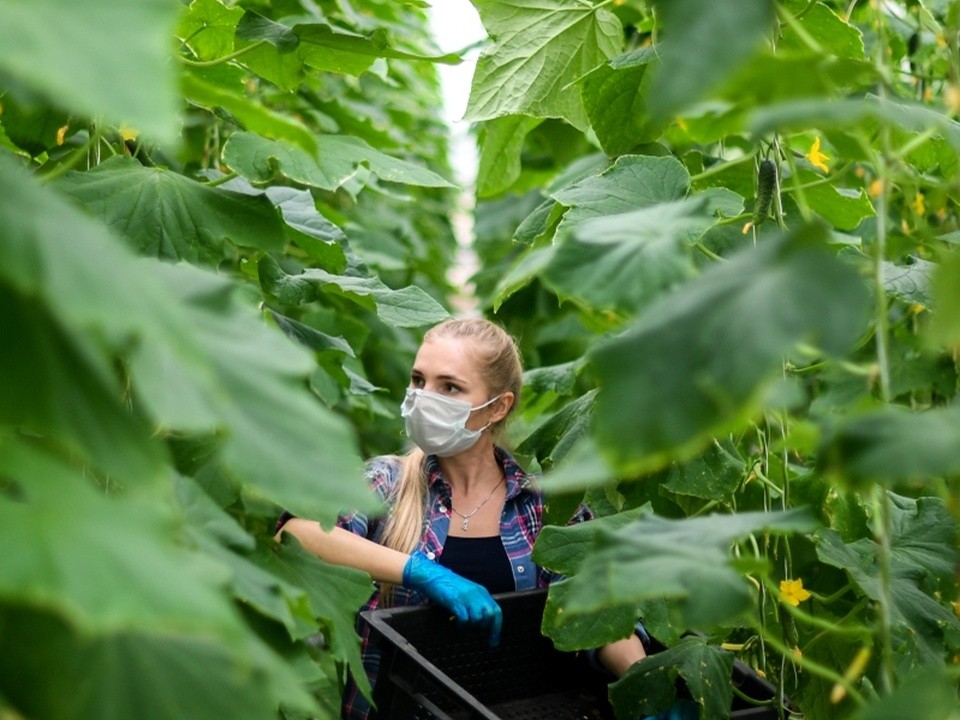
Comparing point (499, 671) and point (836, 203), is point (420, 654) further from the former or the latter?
point (836, 203)

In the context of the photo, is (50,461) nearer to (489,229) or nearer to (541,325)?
(541,325)

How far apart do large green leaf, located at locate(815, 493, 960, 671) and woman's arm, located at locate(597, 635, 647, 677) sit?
21.6 inches

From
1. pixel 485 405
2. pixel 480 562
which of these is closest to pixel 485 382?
pixel 485 405

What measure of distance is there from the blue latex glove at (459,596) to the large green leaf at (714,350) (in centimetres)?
130

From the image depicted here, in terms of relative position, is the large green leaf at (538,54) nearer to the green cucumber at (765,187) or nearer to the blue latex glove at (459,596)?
the green cucumber at (765,187)

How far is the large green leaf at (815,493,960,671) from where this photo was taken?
169 centimetres

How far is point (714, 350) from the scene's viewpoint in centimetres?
88

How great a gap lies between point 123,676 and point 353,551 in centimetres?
153

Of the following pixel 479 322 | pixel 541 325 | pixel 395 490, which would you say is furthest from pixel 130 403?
pixel 541 325

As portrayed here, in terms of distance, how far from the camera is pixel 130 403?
1550 mm

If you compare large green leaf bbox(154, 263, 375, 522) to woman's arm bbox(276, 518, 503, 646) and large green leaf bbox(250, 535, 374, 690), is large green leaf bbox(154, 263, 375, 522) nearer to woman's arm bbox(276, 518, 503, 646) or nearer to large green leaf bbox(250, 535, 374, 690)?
large green leaf bbox(250, 535, 374, 690)

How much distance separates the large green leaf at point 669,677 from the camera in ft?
6.03

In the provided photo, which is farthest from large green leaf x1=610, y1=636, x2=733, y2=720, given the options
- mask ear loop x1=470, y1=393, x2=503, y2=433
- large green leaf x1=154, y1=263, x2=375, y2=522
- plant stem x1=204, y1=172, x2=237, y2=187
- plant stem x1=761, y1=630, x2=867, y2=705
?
large green leaf x1=154, y1=263, x2=375, y2=522

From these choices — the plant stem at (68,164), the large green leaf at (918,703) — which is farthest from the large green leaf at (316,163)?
the large green leaf at (918,703)
